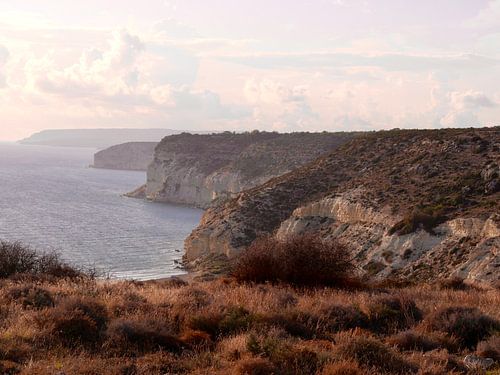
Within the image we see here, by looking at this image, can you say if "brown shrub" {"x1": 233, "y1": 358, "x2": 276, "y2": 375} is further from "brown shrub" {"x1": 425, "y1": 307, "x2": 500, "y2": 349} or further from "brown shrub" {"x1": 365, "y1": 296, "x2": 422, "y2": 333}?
"brown shrub" {"x1": 425, "y1": 307, "x2": 500, "y2": 349}

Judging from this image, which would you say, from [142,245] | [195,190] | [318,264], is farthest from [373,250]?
[195,190]

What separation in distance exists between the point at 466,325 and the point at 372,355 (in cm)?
292

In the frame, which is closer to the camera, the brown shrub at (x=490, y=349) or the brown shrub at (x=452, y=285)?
the brown shrub at (x=490, y=349)

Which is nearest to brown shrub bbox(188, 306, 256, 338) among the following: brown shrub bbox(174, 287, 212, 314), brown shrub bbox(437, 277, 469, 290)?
brown shrub bbox(174, 287, 212, 314)

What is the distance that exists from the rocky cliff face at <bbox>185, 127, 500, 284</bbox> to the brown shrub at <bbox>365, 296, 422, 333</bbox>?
19.0 metres

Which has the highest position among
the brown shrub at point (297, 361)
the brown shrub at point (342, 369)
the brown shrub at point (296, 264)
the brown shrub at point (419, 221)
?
the brown shrub at point (342, 369)

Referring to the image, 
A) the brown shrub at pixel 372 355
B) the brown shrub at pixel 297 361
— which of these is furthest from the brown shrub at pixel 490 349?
the brown shrub at pixel 297 361

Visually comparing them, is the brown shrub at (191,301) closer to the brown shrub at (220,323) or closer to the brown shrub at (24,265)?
the brown shrub at (220,323)

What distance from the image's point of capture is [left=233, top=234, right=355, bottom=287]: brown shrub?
50.5 feet

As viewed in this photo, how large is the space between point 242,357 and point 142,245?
67.0 m

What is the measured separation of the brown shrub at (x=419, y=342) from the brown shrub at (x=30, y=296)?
616cm

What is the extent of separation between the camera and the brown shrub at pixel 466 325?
9505 mm

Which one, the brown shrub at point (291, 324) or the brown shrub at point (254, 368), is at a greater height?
the brown shrub at point (254, 368)

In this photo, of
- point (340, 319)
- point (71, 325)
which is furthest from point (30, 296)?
point (340, 319)
